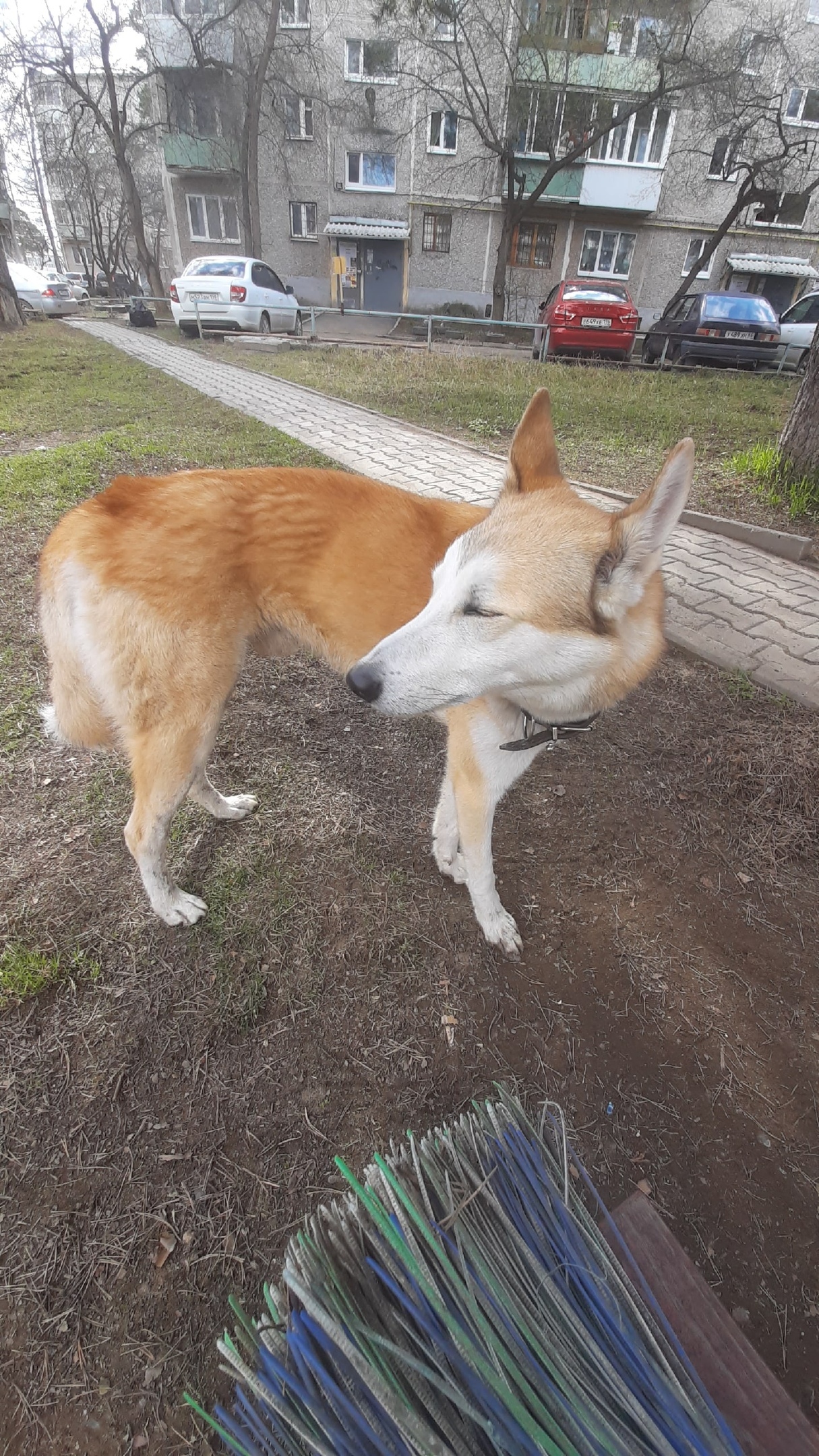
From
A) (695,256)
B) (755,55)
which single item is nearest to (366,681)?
(755,55)

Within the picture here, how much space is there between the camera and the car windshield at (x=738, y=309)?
13.0 metres

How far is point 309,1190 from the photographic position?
1.57m

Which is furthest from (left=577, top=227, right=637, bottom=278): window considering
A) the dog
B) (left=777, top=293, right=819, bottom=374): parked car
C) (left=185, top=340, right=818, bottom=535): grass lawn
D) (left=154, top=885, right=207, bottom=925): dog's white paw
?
(left=154, top=885, right=207, bottom=925): dog's white paw

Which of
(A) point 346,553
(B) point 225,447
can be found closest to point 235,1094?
(A) point 346,553

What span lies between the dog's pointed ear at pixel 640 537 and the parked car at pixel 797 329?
614 inches

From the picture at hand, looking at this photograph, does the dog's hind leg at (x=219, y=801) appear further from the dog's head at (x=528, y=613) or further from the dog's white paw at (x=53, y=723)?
the dog's head at (x=528, y=613)

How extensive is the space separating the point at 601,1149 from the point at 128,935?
1.59 meters

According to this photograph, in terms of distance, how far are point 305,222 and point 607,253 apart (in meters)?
13.7

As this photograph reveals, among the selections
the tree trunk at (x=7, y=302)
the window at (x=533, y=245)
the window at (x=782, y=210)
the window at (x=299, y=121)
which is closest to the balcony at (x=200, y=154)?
the window at (x=299, y=121)

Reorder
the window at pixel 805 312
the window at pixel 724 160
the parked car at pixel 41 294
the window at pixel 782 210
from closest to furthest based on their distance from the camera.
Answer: the window at pixel 805 312
the parked car at pixel 41 294
the window at pixel 724 160
the window at pixel 782 210

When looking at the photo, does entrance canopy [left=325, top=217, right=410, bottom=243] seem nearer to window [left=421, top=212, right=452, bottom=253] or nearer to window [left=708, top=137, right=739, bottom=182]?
window [left=421, top=212, right=452, bottom=253]

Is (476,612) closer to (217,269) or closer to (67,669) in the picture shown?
(67,669)

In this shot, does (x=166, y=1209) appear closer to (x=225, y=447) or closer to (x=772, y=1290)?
(x=772, y=1290)

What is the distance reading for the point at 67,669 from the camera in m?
2.01
